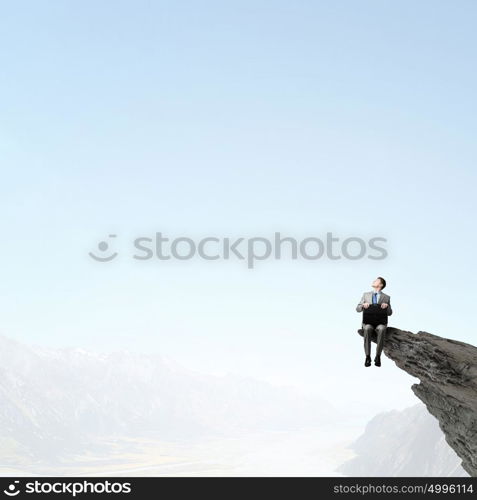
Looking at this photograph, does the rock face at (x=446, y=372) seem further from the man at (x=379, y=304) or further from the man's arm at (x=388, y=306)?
the man's arm at (x=388, y=306)

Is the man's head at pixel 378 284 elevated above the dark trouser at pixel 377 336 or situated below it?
above

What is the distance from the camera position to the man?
77.3 ft

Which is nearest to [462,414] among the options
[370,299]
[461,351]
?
[461,351]

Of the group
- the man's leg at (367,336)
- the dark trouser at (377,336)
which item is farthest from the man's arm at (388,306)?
the man's leg at (367,336)

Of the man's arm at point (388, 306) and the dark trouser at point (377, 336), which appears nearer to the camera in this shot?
the man's arm at point (388, 306)

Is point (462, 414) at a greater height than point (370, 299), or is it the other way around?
point (370, 299)

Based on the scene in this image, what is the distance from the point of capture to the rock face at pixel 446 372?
2378cm

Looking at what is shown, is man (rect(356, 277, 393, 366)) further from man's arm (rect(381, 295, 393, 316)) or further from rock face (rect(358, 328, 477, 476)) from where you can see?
rock face (rect(358, 328, 477, 476))

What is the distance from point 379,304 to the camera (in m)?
23.5

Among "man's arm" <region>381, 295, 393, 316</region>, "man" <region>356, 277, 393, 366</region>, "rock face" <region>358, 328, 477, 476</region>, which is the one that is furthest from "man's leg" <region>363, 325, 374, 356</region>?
"man's arm" <region>381, 295, 393, 316</region>

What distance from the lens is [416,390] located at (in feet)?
89.2
